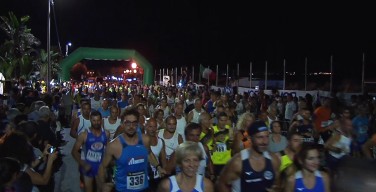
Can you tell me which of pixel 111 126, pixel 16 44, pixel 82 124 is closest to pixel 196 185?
pixel 82 124

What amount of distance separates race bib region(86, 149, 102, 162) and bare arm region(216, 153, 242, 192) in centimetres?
291

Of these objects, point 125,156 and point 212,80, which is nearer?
point 125,156

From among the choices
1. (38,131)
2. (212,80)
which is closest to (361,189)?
(38,131)

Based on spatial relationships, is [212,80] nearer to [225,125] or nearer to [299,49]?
[299,49]

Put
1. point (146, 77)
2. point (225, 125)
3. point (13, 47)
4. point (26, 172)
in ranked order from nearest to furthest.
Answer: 1. point (26, 172)
2. point (225, 125)
3. point (13, 47)
4. point (146, 77)

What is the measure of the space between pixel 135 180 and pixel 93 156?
6.01 ft

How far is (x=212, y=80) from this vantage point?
1436 inches

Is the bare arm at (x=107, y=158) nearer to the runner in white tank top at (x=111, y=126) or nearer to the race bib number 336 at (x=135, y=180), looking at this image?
the race bib number 336 at (x=135, y=180)

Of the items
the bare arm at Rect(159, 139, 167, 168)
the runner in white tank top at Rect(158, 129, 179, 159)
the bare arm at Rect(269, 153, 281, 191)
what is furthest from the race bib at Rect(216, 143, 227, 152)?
the bare arm at Rect(269, 153, 281, 191)

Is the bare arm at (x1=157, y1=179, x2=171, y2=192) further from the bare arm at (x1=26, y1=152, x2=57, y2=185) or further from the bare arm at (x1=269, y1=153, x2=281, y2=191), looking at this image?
the bare arm at (x1=26, y1=152, x2=57, y2=185)

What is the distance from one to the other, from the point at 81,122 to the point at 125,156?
4.08m

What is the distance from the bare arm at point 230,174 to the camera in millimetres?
4762

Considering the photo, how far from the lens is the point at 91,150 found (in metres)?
7.38

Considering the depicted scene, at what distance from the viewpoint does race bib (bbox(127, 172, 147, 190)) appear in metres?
5.66
